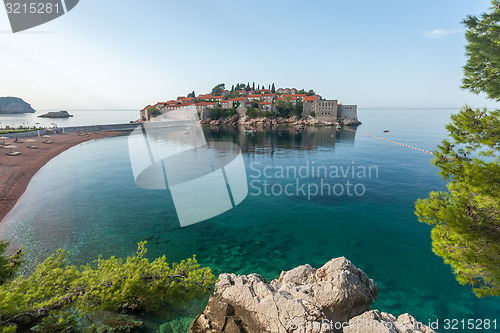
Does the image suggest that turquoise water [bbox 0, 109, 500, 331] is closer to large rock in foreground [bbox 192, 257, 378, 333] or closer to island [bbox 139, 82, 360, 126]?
large rock in foreground [bbox 192, 257, 378, 333]

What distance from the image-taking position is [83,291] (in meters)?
10.4

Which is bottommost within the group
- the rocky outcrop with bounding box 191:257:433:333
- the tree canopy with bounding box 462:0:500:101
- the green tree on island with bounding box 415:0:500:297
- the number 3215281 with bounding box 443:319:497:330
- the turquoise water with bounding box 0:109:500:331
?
the number 3215281 with bounding box 443:319:497:330

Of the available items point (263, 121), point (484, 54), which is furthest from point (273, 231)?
point (263, 121)

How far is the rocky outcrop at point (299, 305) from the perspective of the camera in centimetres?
1060

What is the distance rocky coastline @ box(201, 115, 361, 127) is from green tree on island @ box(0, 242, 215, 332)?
486ft

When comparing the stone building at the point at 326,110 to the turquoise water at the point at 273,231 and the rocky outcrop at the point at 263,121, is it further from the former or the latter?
the turquoise water at the point at 273,231

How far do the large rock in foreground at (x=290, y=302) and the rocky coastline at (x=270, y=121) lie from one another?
146 m

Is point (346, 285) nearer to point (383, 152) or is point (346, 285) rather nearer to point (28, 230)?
point (28, 230)

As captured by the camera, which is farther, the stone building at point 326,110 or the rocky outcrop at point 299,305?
the stone building at point 326,110

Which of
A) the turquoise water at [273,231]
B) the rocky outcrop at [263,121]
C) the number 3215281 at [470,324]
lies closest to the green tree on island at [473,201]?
the number 3215281 at [470,324]

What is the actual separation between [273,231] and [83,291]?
57.8 feet

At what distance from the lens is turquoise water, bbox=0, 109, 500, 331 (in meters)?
17.2

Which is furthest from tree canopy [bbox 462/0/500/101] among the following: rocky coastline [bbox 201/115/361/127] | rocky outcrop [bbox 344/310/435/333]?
rocky coastline [bbox 201/115/361/127]

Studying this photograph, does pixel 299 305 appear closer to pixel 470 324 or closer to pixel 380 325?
pixel 380 325
